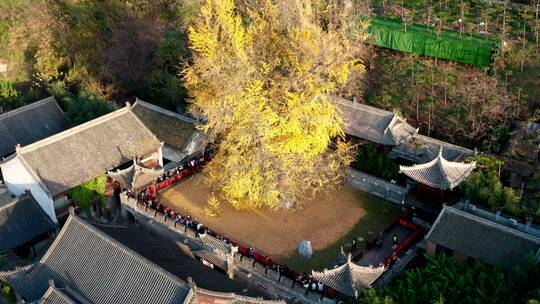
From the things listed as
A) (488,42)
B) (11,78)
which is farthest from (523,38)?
(11,78)

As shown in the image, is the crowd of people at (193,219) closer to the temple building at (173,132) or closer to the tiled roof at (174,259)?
the temple building at (173,132)

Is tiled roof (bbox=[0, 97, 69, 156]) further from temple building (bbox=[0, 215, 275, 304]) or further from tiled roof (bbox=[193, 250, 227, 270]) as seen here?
tiled roof (bbox=[193, 250, 227, 270])

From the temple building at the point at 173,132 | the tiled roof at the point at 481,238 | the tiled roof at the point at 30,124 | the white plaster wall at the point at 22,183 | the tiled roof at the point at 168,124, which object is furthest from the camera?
the tiled roof at the point at 30,124

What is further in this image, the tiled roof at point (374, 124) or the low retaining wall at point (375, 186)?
the tiled roof at point (374, 124)

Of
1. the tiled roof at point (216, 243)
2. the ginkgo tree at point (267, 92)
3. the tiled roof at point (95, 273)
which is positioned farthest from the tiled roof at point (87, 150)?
the tiled roof at point (216, 243)

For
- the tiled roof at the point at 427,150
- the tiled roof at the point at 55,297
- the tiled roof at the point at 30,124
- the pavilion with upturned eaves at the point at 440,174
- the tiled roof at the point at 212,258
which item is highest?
the tiled roof at the point at 30,124

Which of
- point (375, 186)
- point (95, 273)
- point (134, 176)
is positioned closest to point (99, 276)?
point (95, 273)

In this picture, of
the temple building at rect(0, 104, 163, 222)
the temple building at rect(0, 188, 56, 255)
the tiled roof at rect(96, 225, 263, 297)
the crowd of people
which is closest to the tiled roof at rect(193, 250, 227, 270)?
the tiled roof at rect(96, 225, 263, 297)
